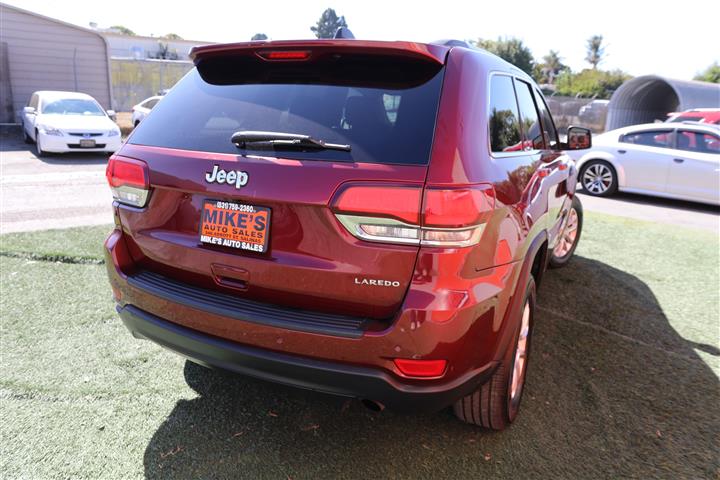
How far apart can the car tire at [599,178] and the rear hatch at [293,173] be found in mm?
9492

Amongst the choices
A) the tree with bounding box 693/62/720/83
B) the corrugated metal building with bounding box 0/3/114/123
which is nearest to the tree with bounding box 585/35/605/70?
the tree with bounding box 693/62/720/83

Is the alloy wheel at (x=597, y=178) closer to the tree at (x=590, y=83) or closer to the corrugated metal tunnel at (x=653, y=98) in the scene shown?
the corrugated metal tunnel at (x=653, y=98)

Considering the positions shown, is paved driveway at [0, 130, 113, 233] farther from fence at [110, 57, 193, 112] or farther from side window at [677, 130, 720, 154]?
fence at [110, 57, 193, 112]

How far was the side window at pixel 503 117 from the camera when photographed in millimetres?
2354

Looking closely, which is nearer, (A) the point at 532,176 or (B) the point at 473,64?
(B) the point at 473,64

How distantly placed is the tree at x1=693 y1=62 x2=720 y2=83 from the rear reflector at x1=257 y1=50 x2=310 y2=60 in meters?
69.9

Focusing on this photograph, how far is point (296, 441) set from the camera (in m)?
2.49

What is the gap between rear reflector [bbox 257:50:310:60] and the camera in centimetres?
220

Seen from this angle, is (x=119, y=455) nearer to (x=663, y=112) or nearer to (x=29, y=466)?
(x=29, y=466)

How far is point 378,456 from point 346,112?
5.23ft

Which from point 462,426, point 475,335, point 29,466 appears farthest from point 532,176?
point 29,466

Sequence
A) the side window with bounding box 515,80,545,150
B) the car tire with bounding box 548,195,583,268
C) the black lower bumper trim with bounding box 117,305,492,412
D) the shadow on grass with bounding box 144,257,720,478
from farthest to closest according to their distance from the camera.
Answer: the car tire with bounding box 548,195,583,268
the side window with bounding box 515,80,545,150
the shadow on grass with bounding box 144,257,720,478
the black lower bumper trim with bounding box 117,305,492,412

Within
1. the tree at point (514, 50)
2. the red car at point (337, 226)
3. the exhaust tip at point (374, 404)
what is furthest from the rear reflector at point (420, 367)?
the tree at point (514, 50)

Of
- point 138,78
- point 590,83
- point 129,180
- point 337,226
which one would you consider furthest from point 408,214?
point 590,83
